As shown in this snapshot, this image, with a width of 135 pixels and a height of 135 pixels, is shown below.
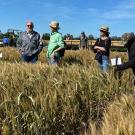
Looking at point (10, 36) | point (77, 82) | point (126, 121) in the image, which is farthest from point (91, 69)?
point (10, 36)

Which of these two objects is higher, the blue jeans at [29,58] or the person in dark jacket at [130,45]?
the person in dark jacket at [130,45]

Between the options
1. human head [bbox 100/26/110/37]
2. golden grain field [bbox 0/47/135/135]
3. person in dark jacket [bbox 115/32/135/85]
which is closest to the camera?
golden grain field [bbox 0/47/135/135]

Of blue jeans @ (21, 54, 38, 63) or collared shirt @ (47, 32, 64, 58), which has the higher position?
collared shirt @ (47, 32, 64, 58)

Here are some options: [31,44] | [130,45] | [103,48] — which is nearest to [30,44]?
[31,44]

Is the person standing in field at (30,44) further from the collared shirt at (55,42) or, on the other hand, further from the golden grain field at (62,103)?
the golden grain field at (62,103)

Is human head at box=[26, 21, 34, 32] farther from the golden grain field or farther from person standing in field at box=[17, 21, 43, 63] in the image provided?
the golden grain field

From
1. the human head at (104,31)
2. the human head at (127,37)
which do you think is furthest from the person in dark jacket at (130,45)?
the human head at (104,31)

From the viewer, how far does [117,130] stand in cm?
485

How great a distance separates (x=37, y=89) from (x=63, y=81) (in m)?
0.88

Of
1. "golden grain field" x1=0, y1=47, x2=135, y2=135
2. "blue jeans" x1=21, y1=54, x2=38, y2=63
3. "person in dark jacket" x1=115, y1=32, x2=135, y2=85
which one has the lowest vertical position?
"golden grain field" x1=0, y1=47, x2=135, y2=135

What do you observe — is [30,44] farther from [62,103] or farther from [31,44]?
[62,103]

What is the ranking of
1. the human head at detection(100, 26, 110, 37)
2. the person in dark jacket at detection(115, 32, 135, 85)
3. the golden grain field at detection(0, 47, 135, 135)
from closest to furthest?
the golden grain field at detection(0, 47, 135, 135), the person in dark jacket at detection(115, 32, 135, 85), the human head at detection(100, 26, 110, 37)

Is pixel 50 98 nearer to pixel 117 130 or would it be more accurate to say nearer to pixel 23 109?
pixel 23 109

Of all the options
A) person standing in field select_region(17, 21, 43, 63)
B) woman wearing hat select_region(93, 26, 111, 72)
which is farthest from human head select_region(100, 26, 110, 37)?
person standing in field select_region(17, 21, 43, 63)
